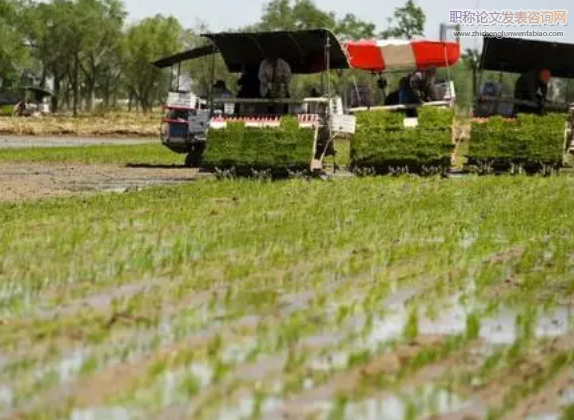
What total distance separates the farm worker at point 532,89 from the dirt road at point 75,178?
6.95 m

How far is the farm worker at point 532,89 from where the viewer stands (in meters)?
23.6

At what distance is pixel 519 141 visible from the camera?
855 inches

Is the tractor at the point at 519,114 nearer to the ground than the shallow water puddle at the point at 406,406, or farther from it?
farther from it

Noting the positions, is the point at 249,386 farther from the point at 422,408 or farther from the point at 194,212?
the point at 194,212

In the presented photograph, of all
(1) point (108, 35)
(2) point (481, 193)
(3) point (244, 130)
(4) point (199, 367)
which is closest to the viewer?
(4) point (199, 367)

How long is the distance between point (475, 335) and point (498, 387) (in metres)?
1.24

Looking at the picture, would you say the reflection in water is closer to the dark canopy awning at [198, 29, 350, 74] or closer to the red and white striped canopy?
the dark canopy awning at [198, 29, 350, 74]

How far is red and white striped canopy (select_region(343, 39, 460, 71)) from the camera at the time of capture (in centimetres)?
2478

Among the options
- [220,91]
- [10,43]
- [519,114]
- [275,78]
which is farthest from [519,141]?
[10,43]

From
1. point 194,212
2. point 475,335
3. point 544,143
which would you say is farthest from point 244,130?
point 475,335

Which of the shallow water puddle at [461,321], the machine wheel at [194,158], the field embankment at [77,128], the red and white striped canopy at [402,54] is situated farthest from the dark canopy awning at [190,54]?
the field embankment at [77,128]

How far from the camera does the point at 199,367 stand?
578cm

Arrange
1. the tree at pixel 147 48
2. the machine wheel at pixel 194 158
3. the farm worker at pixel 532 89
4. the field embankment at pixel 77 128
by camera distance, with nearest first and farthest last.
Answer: the farm worker at pixel 532 89
the machine wheel at pixel 194 158
the field embankment at pixel 77 128
the tree at pixel 147 48

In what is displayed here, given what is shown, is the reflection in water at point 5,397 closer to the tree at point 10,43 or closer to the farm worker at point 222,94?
the farm worker at point 222,94
